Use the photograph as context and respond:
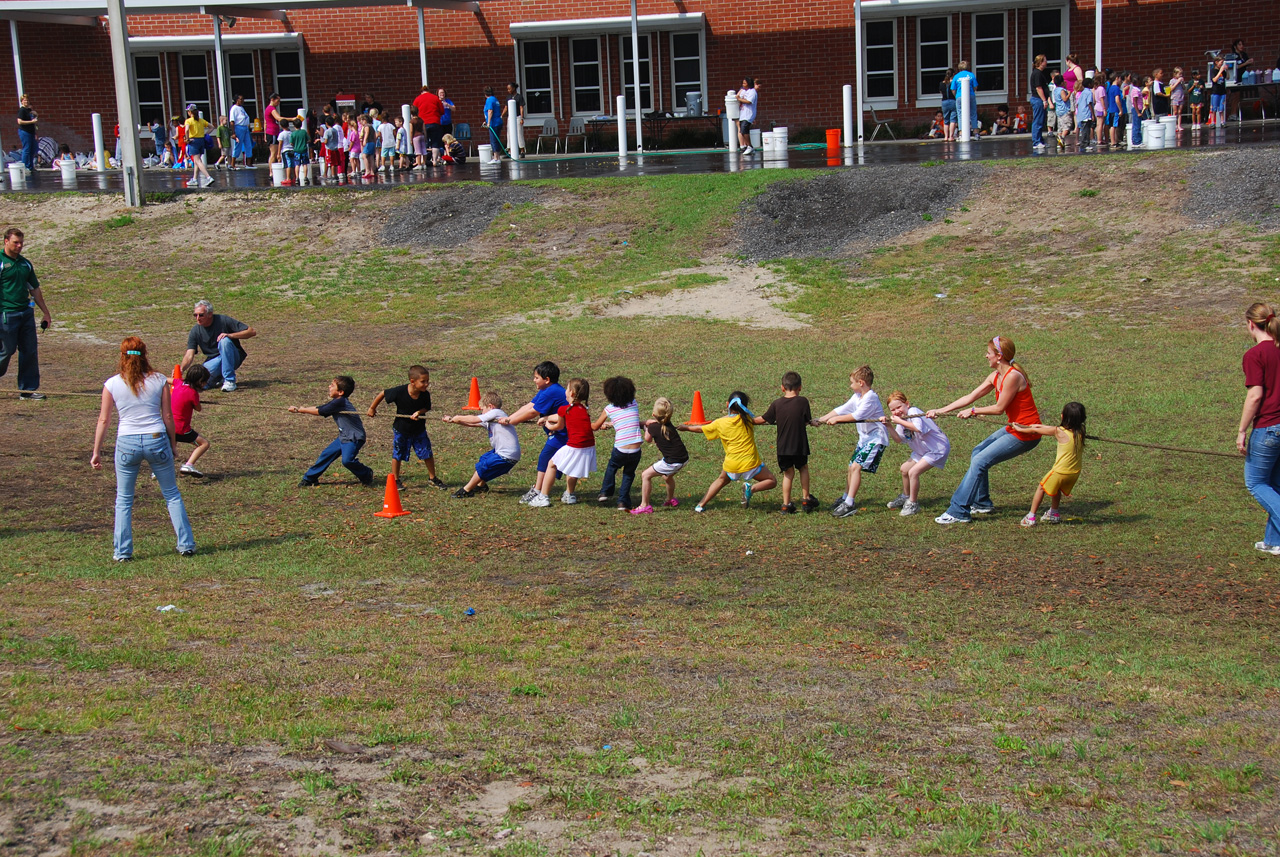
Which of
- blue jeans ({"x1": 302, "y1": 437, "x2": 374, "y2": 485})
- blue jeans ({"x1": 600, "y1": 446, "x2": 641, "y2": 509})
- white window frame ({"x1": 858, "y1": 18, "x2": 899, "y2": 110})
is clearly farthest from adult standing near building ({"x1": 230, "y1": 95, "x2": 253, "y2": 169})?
blue jeans ({"x1": 600, "y1": 446, "x2": 641, "y2": 509})

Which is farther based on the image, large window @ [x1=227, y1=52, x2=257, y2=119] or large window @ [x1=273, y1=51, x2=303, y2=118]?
large window @ [x1=227, y1=52, x2=257, y2=119]

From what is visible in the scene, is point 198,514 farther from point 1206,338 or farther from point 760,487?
point 1206,338

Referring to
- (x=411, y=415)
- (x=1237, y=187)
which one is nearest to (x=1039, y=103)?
(x=1237, y=187)

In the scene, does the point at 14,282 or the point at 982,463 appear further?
the point at 14,282

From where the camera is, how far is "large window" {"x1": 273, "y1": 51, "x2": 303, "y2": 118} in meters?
38.5

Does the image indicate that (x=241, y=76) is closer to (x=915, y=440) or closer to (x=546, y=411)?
(x=546, y=411)

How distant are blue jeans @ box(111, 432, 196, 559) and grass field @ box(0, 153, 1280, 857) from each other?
0.25 meters

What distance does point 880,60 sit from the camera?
121 ft

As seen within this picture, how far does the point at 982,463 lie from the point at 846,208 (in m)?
14.7

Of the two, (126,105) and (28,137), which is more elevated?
(28,137)

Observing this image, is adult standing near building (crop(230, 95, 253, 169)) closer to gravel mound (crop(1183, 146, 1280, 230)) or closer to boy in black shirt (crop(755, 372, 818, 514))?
gravel mound (crop(1183, 146, 1280, 230))

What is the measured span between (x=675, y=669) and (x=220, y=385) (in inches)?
415

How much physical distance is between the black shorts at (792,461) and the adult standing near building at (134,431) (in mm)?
5029

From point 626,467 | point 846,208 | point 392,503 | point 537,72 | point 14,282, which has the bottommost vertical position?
point 392,503
